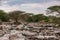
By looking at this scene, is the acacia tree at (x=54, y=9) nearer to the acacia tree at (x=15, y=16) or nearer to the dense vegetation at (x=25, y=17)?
the dense vegetation at (x=25, y=17)

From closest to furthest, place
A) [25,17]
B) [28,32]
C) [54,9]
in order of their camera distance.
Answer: [28,32] → [25,17] → [54,9]

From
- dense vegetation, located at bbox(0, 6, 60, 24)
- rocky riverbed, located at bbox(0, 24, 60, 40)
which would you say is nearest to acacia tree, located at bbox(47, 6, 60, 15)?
A: dense vegetation, located at bbox(0, 6, 60, 24)

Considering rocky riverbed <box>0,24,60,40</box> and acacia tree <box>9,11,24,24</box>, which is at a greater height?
acacia tree <box>9,11,24,24</box>

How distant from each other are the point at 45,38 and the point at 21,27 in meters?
0.54

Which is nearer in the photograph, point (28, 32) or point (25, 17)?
Answer: point (28, 32)

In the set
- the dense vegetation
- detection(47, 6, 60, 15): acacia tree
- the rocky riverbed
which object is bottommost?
the rocky riverbed

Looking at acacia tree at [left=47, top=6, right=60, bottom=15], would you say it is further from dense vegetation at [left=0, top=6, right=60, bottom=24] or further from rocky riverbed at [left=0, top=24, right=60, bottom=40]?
rocky riverbed at [left=0, top=24, right=60, bottom=40]

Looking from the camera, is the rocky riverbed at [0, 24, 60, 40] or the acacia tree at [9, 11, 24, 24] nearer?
the rocky riverbed at [0, 24, 60, 40]

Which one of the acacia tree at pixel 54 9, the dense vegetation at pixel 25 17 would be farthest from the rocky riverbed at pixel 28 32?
the acacia tree at pixel 54 9

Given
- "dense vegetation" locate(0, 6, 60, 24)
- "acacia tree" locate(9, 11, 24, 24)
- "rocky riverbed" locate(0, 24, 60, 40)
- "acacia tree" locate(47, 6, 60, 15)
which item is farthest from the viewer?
"acacia tree" locate(47, 6, 60, 15)

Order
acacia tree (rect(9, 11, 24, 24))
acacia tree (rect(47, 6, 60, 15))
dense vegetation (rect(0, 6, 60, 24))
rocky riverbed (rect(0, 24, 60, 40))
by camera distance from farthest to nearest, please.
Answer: acacia tree (rect(47, 6, 60, 15))
acacia tree (rect(9, 11, 24, 24))
dense vegetation (rect(0, 6, 60, 24))
rocky riverbed (rect(0, 24, 60, 40))

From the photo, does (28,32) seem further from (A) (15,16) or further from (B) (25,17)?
(A) (15,16)

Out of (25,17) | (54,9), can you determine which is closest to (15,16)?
(25,17)

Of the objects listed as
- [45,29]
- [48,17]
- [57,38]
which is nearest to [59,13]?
[48,17]
